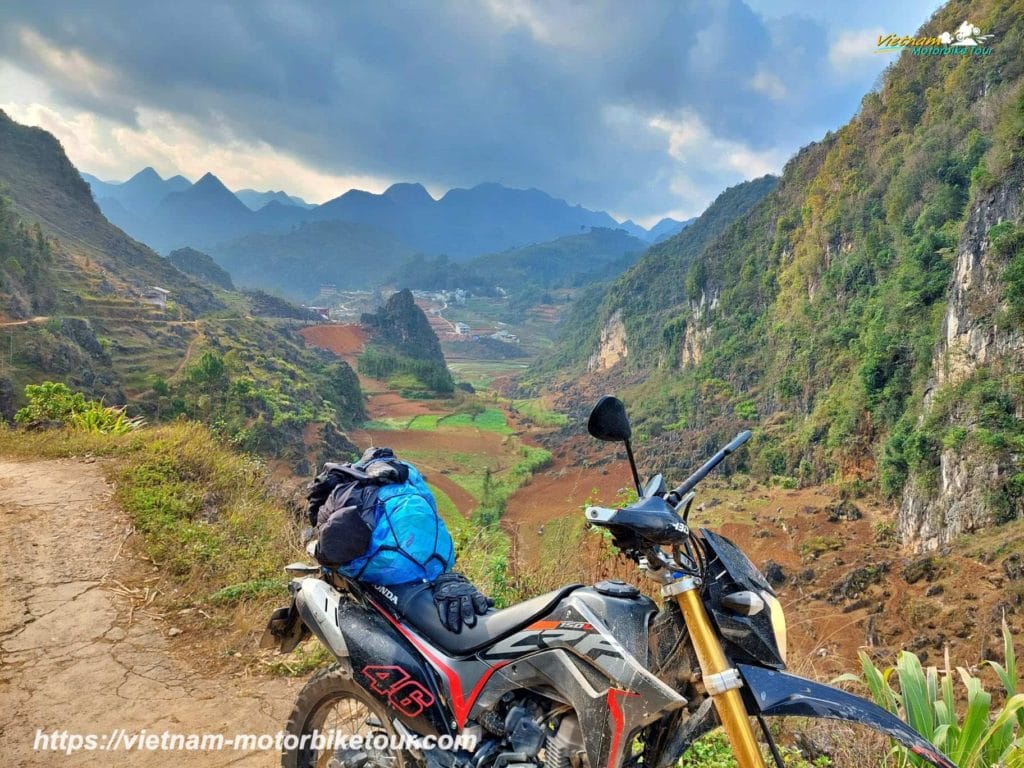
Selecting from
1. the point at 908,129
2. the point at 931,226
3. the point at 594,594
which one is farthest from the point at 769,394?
the point at 594,594

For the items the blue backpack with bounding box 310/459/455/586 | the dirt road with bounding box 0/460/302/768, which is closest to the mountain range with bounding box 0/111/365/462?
the dirt road with bounding box 0/460/302/768

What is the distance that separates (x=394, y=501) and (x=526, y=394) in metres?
74.8

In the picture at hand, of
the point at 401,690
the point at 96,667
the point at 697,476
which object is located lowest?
the point at 96,667

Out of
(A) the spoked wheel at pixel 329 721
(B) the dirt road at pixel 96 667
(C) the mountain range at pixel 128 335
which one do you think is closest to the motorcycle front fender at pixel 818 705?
(A) the spoked wheel at pixel 329 721

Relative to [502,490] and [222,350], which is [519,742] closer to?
[502,490]

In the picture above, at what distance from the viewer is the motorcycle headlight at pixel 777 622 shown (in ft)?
4.96

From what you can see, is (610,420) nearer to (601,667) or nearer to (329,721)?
(601,667)

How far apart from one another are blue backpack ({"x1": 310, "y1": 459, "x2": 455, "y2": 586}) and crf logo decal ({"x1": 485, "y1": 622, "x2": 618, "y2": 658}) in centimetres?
46

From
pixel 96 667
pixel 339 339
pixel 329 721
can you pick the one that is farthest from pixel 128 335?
pixel 339 339

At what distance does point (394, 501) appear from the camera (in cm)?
232

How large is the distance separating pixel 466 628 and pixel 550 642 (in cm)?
37

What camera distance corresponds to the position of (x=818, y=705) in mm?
1416

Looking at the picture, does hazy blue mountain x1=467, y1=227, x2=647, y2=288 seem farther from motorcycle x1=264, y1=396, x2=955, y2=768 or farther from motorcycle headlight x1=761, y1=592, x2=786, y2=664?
motorcycle headlight x1=761, y1=592, x2=786, y2=664

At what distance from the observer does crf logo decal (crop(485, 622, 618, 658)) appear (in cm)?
167
